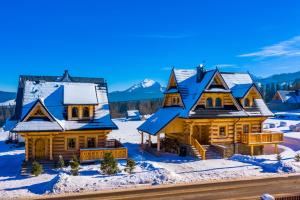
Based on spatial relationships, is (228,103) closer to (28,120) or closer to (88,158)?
(88,158)

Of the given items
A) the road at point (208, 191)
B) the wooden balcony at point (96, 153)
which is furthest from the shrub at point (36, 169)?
the road at point (208, 191)

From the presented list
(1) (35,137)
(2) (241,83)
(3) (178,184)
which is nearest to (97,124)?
(1) (35,137)

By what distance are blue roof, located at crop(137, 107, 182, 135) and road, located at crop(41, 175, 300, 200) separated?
11.0 meters

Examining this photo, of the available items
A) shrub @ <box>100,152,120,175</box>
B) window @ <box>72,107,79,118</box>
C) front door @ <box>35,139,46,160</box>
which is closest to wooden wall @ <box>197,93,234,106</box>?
window @ <box>72,107,79,118</box>

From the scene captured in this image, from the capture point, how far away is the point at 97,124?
28312mm

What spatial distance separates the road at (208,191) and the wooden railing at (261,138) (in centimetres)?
985

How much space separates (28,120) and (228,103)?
18.1m

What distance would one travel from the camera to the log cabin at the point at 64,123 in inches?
1041

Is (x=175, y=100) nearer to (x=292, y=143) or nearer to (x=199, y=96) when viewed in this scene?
(x=199, y=96)

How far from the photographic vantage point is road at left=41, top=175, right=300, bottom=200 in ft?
59.2

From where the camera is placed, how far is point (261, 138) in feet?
105

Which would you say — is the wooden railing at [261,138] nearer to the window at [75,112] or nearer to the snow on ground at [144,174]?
the snow on ground at [144,174]

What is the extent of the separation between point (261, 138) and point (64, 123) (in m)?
18.0

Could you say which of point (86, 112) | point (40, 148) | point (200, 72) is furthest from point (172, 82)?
point (40, 148)
